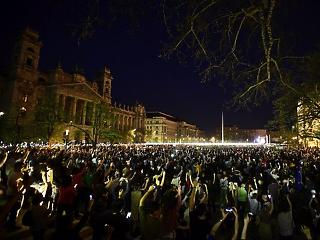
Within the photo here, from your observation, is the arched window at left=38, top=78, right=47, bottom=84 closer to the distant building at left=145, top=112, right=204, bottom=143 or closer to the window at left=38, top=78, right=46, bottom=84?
the window at left=38, top=78, right=46, bottom=84

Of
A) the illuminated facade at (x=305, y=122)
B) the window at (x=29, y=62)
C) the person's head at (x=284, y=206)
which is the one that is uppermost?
the window at (x=29, y=62)

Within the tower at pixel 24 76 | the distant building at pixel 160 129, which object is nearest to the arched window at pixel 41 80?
the tower at pixel 24 76

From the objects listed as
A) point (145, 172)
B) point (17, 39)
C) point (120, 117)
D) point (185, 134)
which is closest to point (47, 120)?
point (17, 39)

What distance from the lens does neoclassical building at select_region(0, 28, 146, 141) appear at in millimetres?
49656

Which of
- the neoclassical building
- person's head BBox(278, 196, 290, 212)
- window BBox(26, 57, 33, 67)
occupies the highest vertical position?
window BBox(26, 57, 33, 67)

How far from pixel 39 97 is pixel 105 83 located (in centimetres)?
3187

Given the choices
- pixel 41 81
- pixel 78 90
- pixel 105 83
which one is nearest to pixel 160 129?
pixel 105 83

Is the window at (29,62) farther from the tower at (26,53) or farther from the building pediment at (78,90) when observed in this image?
the building pediment at (78,90)

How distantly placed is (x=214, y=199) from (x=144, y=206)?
20.4ft

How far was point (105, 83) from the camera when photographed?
99.3 meters

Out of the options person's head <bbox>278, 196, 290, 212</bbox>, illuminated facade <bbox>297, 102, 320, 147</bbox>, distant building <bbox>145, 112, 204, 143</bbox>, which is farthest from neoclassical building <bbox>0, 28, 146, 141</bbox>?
distant building <bbox>145, 112, 204, 143</bbox>

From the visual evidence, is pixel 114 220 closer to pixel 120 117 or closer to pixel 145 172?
pixel 145 172

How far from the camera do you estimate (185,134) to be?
194750 millimetres

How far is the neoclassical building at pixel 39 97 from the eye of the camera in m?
49.7
